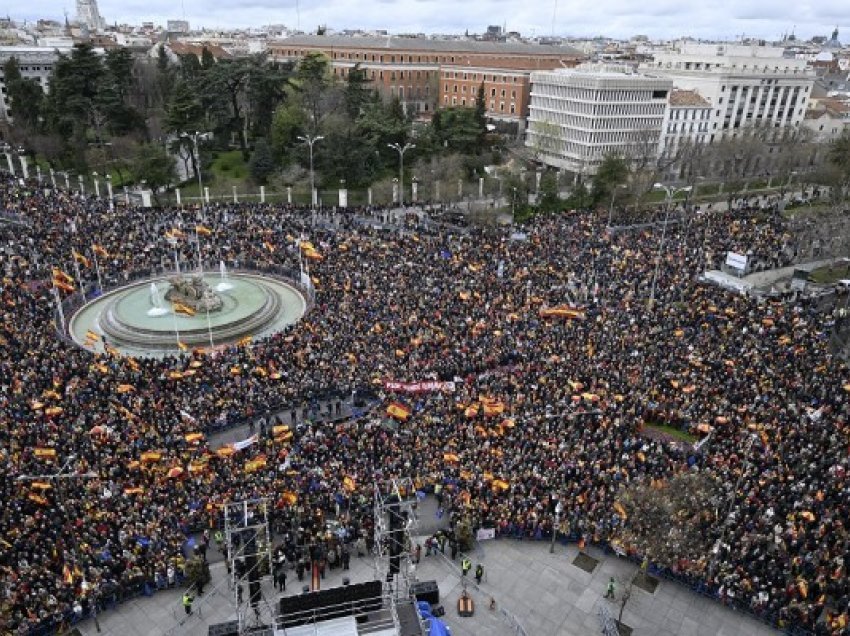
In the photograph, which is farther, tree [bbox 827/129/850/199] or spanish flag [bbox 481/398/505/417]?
tree [bbox 827/129/850/199]

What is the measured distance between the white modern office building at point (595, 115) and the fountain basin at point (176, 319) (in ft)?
→ 148

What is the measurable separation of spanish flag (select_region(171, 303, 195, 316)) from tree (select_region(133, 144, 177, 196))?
24544 millimetres

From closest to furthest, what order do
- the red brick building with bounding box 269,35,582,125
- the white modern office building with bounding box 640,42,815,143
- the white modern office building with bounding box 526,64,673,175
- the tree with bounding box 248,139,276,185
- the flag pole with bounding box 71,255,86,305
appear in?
the flag pole with bounding box 71,255,86,305 < the tree with bounding box 248,139,276,185 < the white modern office building with bounding box 526,64,673,175 < the white modern office building with bounding box 640,42,815,143 < the red brick building with bounding box 269,35,582,125

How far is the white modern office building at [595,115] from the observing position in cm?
7119

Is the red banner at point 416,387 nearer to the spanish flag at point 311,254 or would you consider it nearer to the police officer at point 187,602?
the police officer at point 187,602

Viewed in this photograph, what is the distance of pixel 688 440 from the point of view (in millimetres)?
25062

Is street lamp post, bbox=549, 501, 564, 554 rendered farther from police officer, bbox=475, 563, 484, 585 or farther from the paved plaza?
police officer, bbox=475, 563, 484, 585

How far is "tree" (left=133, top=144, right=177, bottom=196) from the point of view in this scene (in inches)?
2092

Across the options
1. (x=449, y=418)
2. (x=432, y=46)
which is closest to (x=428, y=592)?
(x=449, y=418)

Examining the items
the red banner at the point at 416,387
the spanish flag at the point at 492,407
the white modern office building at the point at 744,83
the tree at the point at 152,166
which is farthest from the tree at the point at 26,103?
the white modern office building at the point at 744,83

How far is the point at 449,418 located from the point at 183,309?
16574 mm

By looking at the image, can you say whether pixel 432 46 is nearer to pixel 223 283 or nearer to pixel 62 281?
pixel 223 283

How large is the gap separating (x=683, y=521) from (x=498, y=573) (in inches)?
230

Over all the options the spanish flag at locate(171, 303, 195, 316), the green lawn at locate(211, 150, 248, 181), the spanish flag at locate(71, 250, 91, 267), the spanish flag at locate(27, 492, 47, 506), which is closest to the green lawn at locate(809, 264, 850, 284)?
the spanish flag at locate(171, 303, 195, 316)
